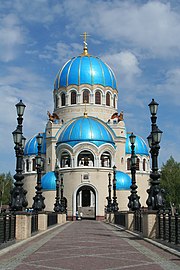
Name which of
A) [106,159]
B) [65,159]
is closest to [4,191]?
[65,159]

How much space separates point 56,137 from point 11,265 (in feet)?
155

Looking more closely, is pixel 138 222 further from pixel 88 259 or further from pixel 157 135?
pixel 88 259

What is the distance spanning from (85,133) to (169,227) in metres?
37.9

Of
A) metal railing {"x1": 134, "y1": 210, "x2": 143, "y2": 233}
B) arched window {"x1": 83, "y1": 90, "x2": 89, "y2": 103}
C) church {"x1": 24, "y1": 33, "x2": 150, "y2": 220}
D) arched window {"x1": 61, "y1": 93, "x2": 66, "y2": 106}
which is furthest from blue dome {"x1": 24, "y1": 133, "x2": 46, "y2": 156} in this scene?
metal railing {"x1": 134, "y1": 210, "x2": 143, "y2": 233}

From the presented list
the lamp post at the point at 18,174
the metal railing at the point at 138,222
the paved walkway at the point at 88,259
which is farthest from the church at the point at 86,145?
the paved walkway at the point at 88,259

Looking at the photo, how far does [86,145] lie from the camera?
49.8 metres

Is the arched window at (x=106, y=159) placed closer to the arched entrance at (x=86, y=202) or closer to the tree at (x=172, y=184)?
the arched entrance at (x=86, y=202)

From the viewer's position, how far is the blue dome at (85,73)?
189 feet

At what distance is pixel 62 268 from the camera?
332 inches

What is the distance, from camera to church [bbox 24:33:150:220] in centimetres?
4912

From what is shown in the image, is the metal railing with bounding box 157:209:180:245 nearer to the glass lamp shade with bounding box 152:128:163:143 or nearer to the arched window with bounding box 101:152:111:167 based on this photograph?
the glass lamp shade with bounding box 152:128:163:143

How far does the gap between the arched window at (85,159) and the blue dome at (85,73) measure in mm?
10161

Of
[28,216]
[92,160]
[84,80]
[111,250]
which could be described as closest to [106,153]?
[92,160]

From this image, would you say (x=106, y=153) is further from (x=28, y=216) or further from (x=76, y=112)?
(x=28, y=216)
